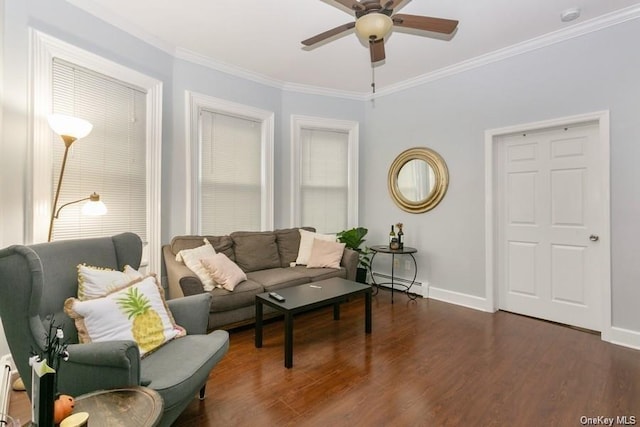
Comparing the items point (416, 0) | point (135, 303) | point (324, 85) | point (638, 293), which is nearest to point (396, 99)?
point (324, 85)

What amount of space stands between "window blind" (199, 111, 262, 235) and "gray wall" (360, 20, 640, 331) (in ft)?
5.74

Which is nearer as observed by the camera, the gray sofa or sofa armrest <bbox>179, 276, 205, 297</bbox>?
sofa armrest <bbox>179, 276, 205, 297</bbox>

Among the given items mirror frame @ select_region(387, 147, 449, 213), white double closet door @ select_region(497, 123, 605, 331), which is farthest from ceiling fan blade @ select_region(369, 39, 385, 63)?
white double closet door @ select_region(497, 123, 605, 331)

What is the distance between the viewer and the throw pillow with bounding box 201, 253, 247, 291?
2.91 m

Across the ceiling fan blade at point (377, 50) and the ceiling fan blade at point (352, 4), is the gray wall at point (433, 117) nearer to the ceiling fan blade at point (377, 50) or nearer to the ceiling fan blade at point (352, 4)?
the ceiling fan blade at point (377, 50)

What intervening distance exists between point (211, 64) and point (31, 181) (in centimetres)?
221

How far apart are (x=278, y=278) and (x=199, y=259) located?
83cm

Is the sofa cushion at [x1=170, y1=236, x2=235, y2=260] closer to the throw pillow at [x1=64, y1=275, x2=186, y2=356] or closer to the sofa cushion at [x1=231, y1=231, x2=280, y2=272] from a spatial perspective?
the sofa cushion at [x1=231, y1=231, x2=280, y2=272]

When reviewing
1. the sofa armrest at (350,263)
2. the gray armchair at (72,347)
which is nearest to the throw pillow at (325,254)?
the sofa armrest at (350,263)

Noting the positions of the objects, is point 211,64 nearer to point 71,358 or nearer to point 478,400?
point 71,358

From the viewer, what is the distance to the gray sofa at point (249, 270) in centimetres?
282

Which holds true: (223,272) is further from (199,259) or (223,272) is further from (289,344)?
(289,344)

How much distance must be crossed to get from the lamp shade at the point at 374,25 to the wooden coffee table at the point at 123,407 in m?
2.34

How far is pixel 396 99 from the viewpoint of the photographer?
175 inches
